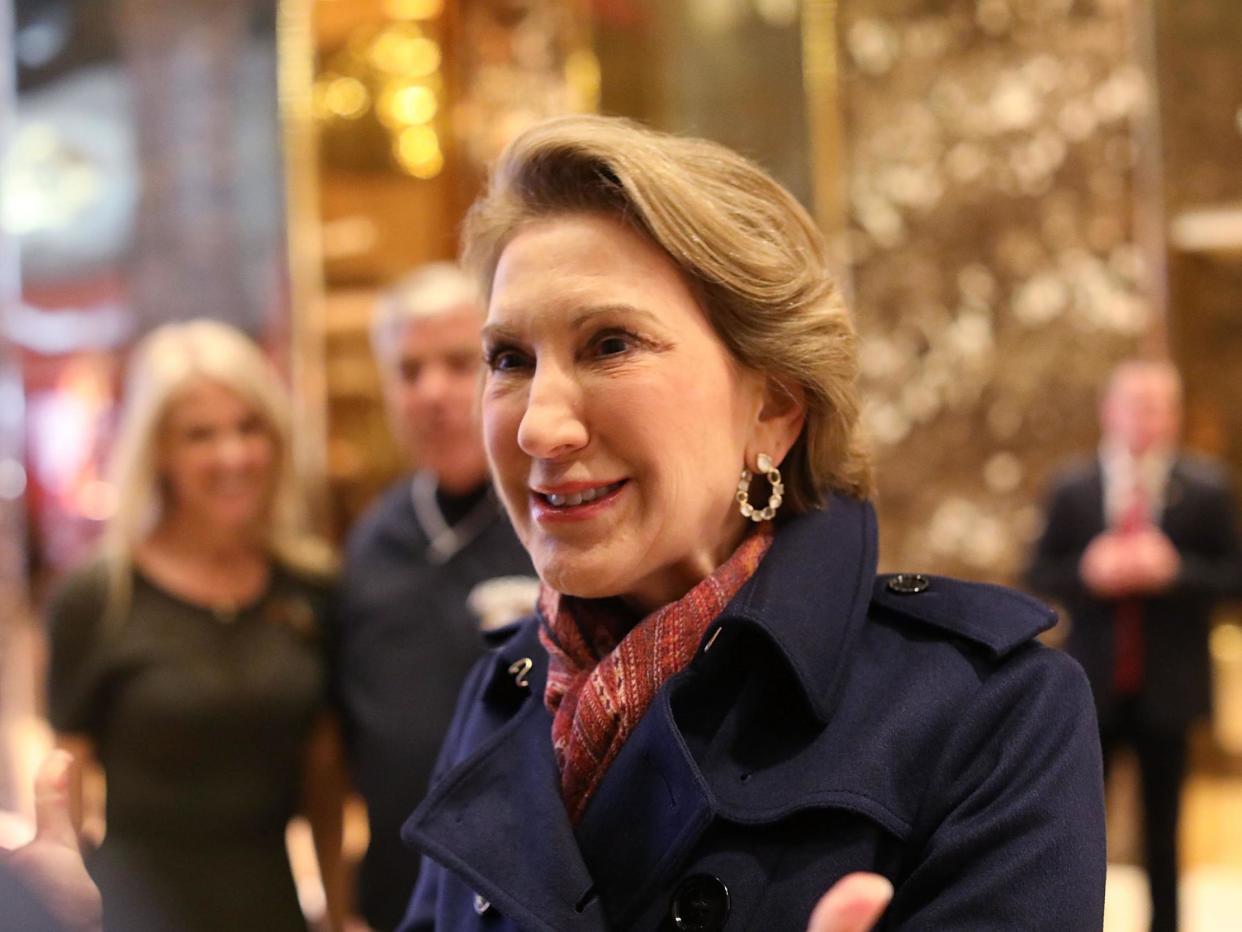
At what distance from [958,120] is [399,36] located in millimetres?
2420

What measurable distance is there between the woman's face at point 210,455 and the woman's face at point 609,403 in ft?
4.73

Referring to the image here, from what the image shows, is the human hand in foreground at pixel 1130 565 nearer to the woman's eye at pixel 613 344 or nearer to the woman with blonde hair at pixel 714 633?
the woman with blonde hair at pixel 714 633

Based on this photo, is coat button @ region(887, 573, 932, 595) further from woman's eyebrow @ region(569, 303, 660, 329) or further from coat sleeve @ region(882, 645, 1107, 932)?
woman's eyebrow @ region(569, 303, 660, 329)

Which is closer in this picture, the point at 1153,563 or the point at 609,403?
→ the point at 609,403

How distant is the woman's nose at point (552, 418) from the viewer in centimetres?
121

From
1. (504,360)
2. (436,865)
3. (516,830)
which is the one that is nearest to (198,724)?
(436,865)

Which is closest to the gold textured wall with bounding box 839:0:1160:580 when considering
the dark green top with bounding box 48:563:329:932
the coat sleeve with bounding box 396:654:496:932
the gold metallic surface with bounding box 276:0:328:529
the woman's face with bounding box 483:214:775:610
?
the gold metallic surface with bounding box 276:0:328:529

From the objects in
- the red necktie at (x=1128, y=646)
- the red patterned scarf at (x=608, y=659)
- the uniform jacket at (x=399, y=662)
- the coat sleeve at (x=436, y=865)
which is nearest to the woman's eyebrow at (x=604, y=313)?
the red patterned scarf at (x=608, y=659)

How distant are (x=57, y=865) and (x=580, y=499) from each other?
1.77ft

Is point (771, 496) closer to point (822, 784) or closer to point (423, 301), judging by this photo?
point (822, 784)

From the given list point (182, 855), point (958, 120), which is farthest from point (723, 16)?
point (182, 855)

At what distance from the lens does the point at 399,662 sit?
2418 mm

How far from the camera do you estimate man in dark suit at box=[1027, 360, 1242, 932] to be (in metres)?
3.81

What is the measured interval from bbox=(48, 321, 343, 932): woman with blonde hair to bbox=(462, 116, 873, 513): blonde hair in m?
1.29
